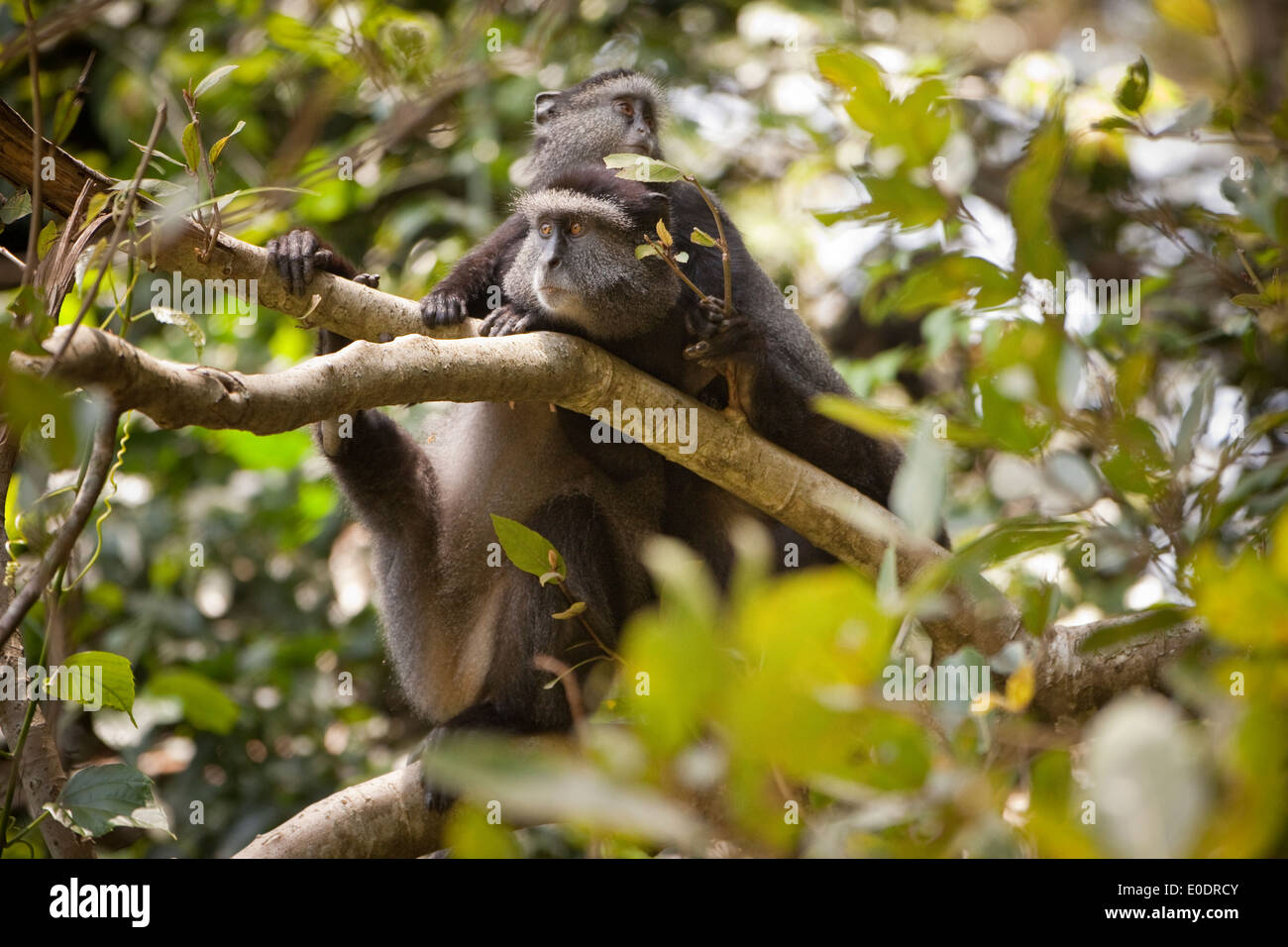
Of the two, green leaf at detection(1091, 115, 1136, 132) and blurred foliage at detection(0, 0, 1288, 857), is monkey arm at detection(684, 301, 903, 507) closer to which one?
blurred foliage at detection(0, 0, 1288, 857)

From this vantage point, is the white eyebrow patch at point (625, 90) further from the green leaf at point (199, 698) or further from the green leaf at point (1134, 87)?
the green leaf at point (199, 698)

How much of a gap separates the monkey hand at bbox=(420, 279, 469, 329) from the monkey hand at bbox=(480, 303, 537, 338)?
0.36ft

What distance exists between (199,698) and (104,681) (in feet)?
6.75

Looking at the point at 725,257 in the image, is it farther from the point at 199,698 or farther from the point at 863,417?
→ the point at 199,698

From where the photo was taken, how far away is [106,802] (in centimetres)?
313

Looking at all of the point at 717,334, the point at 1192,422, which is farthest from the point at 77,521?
the point at 717,334

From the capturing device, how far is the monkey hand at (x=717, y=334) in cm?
450

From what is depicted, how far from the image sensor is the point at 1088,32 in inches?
247

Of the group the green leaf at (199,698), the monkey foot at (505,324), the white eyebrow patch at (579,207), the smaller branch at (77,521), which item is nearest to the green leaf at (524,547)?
the smaller branch at (77,521)

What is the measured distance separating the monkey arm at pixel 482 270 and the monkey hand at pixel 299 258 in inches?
24.0
